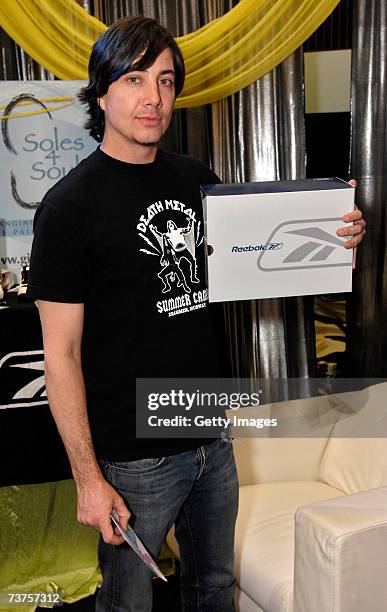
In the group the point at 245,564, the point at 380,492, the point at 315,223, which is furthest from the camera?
the point at 245,564

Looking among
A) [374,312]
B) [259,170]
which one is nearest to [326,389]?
[374,312]

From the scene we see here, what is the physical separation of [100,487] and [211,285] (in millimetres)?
455

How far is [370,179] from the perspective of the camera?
107 inches

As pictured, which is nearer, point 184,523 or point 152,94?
point 152,94

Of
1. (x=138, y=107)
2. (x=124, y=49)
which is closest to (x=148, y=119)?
(x=138, y=107)

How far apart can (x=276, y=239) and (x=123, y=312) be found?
0.47 meters

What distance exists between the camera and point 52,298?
1211mm

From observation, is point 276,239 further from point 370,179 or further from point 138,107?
point 370,179

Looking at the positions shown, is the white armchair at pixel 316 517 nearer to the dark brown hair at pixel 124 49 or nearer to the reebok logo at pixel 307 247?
the reebok logo at pixel 307 247

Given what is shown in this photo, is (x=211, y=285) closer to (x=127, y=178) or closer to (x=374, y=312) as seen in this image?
(x=127, y=178)

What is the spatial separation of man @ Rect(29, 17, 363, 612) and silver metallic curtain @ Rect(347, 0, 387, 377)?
4.83ft

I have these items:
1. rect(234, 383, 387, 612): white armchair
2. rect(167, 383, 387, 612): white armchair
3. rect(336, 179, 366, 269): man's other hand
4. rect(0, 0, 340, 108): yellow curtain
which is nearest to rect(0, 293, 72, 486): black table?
rect(167, 383, 387, 612): white armchair

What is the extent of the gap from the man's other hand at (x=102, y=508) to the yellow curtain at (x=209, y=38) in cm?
143

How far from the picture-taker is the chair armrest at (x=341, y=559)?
150 cm
